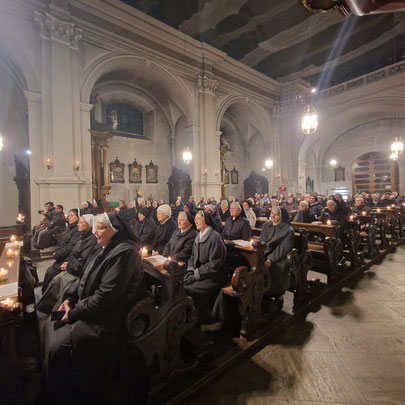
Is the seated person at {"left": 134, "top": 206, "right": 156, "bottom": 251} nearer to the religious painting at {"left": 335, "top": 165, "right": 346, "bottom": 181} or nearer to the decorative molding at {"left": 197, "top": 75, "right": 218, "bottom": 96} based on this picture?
Answer: the decorative molding at {"left": 197, "top": 75, "right": 218, "bottom": 96}

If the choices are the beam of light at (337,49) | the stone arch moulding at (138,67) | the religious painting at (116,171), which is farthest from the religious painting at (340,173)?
the religious painting at (116,171)

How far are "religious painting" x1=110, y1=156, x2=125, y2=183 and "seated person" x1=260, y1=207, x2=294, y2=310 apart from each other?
10.5m

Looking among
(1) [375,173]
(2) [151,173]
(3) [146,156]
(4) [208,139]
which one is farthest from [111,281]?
(1) [375,173]

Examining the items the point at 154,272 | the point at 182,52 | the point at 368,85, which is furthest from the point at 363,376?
the point at 368,85

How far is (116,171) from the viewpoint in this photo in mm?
12602

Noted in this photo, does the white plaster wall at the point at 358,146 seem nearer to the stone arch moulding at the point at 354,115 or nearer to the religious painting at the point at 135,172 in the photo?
the stone arch moulding at the point at 354,115

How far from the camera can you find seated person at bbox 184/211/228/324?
2906 mm

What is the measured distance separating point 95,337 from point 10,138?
1160 centimetres

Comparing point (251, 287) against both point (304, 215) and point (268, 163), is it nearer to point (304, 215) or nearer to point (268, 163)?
point (304, 215)

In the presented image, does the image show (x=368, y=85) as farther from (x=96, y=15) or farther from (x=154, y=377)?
(x=154, y=377)

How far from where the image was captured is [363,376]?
236 cm

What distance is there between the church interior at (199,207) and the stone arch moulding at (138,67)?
0.26ft

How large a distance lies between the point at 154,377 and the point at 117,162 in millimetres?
11809

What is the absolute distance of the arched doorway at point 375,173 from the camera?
52.8 ft
